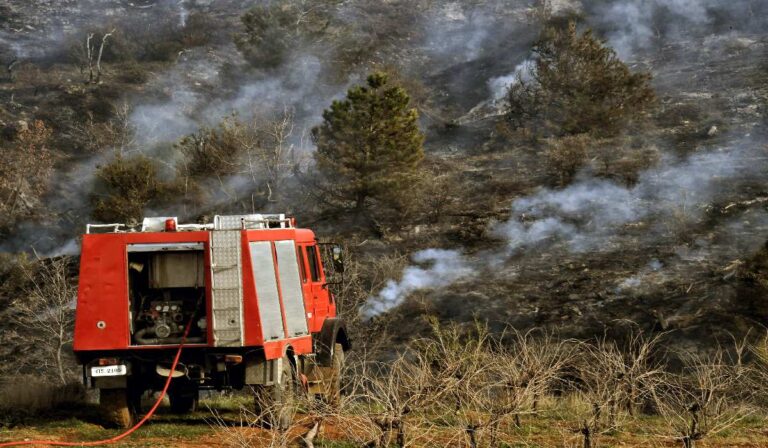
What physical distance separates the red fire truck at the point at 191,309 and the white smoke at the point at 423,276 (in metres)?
11.8

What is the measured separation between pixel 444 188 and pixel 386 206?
7.59 feet

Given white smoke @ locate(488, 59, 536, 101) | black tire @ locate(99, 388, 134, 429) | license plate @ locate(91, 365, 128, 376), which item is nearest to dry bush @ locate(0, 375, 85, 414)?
black tire @ locate(99, 388, 134, 429)

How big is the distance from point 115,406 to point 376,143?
19.8m

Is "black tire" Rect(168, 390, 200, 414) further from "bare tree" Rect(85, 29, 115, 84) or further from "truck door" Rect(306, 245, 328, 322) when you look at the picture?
"bare tree" Rect(85, 29, 115, 84)

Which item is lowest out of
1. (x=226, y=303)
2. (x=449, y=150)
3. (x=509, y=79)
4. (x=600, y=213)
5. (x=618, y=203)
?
(x=226, y=303)

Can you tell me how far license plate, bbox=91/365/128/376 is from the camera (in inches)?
387

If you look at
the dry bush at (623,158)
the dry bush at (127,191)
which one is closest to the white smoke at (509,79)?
the dry bush at (623,158)

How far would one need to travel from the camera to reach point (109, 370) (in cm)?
985

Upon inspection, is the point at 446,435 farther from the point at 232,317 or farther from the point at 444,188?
the point at 444,188

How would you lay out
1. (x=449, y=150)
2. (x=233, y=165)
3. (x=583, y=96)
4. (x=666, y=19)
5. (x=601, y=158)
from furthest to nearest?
(x=666, y=19)
(x=449, y=150)
(x=583, y=96)
(x=233, y=165)
(x=601, y=158)

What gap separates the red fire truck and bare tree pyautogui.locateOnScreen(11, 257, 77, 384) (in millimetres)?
9269

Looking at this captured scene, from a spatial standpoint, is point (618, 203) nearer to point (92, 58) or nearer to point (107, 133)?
point (107, 133)

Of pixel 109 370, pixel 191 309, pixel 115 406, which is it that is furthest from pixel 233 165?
pixel 109 370

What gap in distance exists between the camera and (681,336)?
18688 millimetres
